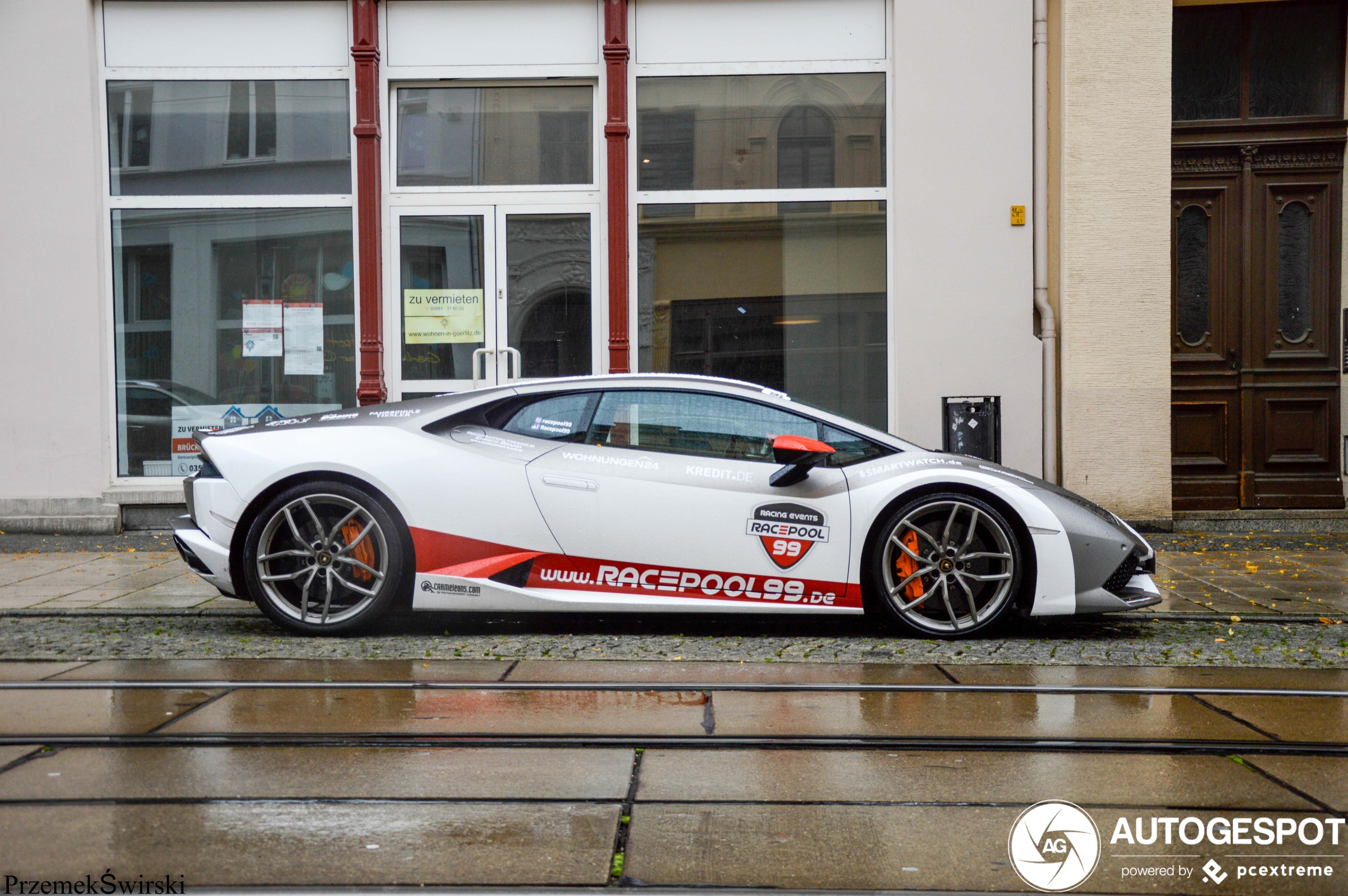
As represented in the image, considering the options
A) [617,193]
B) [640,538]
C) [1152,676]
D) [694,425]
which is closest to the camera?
[1152,676]

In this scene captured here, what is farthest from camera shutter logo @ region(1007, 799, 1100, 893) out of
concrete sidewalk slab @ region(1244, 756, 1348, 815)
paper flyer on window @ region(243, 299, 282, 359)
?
paper flyer on window @ region(243, 299, 282, 359)

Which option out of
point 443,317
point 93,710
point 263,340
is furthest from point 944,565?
point 263,340

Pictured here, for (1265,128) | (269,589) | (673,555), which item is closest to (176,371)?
(269,589)

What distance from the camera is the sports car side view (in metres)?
5.48

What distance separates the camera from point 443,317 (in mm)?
10062

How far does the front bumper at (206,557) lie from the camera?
5.55 m

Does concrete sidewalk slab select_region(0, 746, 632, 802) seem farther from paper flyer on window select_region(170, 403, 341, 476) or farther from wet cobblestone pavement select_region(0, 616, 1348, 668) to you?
paper flyer on window select_region(170, 403, 341, 476)

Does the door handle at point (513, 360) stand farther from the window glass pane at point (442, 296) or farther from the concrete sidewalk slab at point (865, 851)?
the concrete sidewalk slab at point (865, 851)

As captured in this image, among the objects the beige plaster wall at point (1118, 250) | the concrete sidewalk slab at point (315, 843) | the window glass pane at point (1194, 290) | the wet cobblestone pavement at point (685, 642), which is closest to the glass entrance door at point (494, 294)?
the beige plaster wall at point (1118, 250)

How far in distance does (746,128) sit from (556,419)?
5182 mm

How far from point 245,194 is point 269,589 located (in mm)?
5581

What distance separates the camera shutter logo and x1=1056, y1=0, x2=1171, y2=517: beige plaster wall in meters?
6.96

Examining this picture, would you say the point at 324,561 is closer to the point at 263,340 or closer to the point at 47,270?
the point at 263,340

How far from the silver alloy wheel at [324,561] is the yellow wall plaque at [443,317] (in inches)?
184
